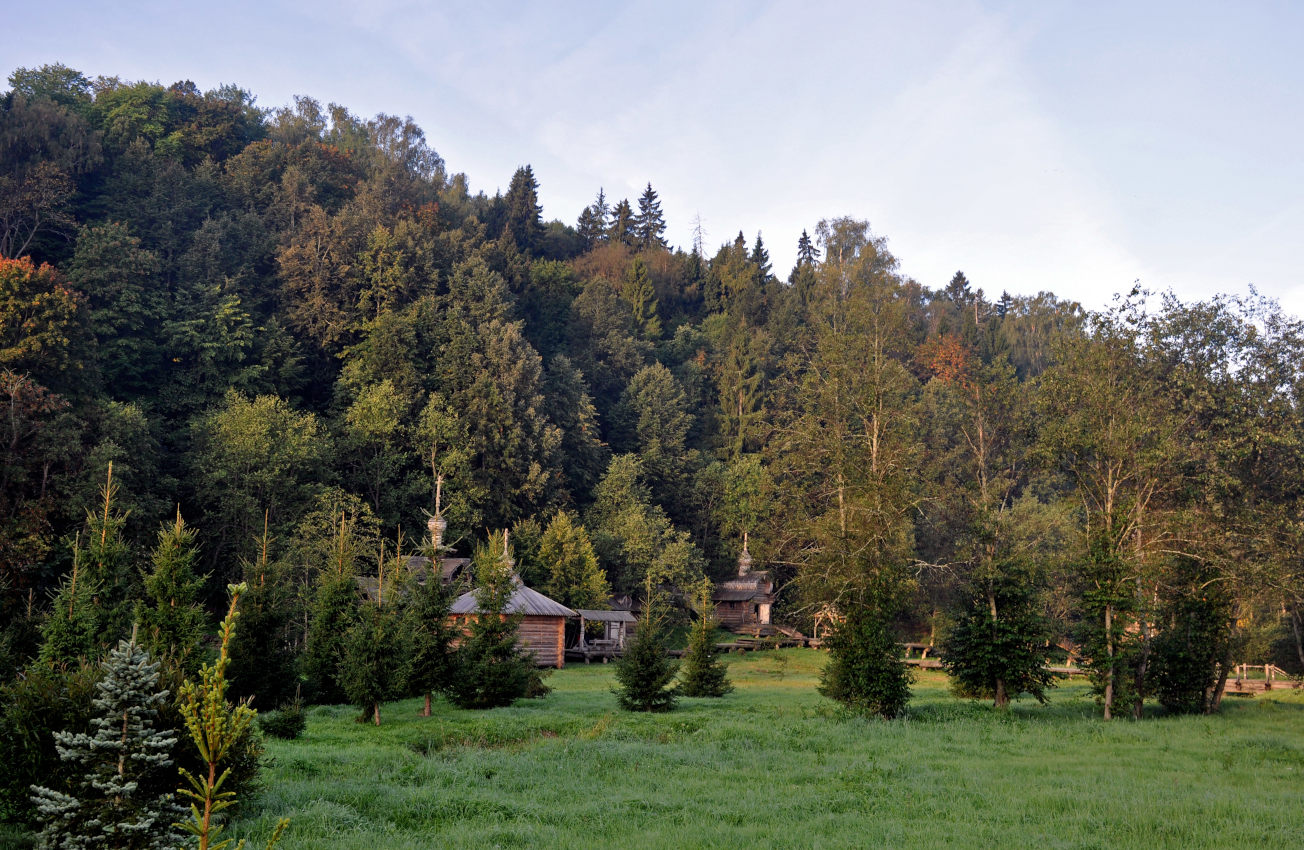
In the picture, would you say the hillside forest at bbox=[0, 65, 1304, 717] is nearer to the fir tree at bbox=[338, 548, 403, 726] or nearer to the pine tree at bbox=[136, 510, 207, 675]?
the pine tree at bbox=[136, 510, 207, 675]

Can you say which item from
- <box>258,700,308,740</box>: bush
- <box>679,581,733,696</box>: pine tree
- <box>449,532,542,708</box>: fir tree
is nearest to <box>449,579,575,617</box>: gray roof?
<box>679,581,733,696</box>: pine tree

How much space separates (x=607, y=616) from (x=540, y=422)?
17551 millimetres

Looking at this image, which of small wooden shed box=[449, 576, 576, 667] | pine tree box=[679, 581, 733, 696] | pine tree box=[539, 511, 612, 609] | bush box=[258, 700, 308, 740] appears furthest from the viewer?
pine tree box=[539, 511, 612, 609]

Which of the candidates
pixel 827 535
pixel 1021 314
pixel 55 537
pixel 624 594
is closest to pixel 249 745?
pixel 827 535

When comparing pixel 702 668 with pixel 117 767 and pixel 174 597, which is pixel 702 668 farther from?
pixel 117 767

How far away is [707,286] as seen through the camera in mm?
101375

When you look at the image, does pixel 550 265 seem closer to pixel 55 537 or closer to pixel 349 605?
pixel 55 537

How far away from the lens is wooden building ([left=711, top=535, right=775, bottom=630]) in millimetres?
65812

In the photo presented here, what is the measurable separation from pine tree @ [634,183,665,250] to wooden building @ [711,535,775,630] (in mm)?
59415

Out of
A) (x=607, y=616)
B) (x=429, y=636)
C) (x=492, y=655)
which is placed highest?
(x=429, y=636)

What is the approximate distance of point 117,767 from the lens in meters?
7.00

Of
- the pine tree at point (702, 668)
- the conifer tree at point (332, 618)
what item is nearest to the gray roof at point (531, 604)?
the pine tree at point (702, 668)

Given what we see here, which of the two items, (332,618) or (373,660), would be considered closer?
(373,660)

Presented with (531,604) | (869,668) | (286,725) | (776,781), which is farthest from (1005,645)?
(531,604)
